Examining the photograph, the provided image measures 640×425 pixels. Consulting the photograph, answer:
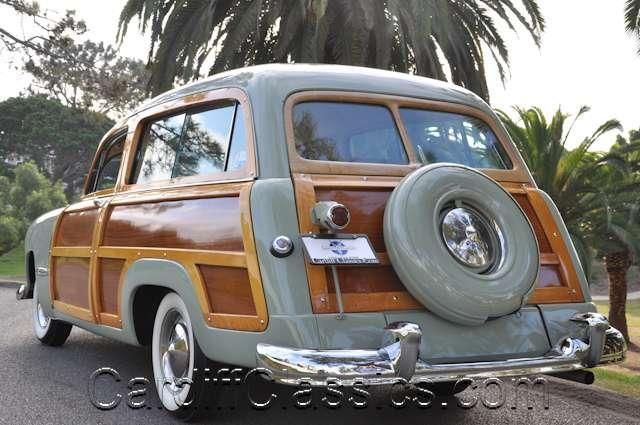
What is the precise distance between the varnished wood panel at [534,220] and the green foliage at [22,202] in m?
22.0

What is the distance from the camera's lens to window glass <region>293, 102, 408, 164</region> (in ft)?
12.1

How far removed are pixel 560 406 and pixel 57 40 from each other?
9.52m

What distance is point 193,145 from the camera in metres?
4.12

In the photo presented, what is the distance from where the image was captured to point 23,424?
378 centimetres

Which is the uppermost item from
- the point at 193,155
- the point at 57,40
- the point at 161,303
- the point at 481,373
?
the point at 57,40

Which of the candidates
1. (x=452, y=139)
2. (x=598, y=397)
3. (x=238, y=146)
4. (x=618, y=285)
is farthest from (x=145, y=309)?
(x=618, y=285)

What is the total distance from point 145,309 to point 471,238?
2.04 meters

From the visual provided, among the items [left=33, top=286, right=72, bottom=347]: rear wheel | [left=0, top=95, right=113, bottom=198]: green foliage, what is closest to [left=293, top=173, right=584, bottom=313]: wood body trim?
[left=33, top=286, right=72, bottom=347]: rear wheel

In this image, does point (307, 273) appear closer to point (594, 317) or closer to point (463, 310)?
point (463, 310)

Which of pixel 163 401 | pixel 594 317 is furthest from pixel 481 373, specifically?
pixel 163 401

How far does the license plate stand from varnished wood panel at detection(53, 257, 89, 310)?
2305 millimetres

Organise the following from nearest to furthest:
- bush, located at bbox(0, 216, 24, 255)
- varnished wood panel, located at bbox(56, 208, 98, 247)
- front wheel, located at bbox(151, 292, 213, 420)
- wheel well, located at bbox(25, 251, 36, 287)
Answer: front wheel, located at bbox(151, 292, 213, 420), varnished wood panel, located at bbox(56, 208, 98, 247), wheel well, located at bbox(25, 251, 36, 287), bush, located at bbox(0, 216, 24, 255)

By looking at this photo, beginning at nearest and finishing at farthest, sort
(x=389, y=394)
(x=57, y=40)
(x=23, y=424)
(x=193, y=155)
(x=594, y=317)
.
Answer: (x=594, y=317) → (x=23, y=424) → (x=193, y=155) → (x=389, y=394) → (x=57, y=40)

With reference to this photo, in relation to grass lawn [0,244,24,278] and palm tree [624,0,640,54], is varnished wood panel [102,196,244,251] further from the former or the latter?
grass lawn [0,244,24,278]
